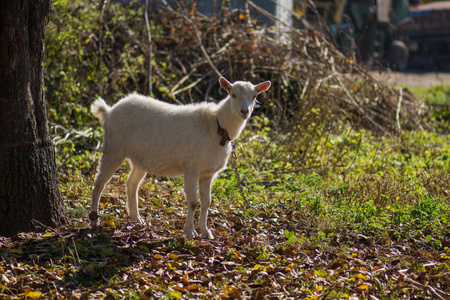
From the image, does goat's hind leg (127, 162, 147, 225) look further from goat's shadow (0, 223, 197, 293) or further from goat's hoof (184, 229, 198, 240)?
goat's hoof (184, 229, 198, 240)

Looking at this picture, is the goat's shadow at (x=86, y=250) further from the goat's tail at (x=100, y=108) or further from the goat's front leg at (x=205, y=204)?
the goat's tail at (x=100, y=108)

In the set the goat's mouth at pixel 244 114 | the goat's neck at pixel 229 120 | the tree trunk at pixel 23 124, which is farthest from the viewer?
the goat's neck at pixel 229 120

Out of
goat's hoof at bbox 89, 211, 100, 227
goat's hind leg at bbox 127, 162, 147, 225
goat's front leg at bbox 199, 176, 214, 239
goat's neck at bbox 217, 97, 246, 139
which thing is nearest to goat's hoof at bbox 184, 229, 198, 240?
goat's front leg at bbox 199, 176, 214, 239

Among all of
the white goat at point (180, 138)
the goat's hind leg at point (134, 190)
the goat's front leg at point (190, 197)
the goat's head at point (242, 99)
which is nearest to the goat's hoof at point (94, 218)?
the white goat at point (180, 138)

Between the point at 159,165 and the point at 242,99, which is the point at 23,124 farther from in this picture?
the point at 242,99

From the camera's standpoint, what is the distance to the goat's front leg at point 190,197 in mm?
5230

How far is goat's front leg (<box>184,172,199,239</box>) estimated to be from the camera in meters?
5.23

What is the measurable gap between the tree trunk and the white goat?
0.58 m

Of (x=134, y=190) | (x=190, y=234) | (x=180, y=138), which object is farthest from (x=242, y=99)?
(x=134, y=190)

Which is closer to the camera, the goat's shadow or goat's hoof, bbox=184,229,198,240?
the goat's shadow

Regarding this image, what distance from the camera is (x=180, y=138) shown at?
5.30 metres

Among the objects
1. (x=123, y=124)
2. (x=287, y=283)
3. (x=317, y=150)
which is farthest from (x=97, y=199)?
(x=317, y=150)

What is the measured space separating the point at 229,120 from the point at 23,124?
1.88 m

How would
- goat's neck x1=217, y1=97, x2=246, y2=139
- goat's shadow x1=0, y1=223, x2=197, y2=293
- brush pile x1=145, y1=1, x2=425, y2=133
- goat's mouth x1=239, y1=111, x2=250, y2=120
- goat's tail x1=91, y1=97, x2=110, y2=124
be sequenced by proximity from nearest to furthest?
goat's shadow x1=0, y1=223, x2=197, y2=293 → goat's mouth x1=239, y1=111, x2=250, y2=120 → goat's neck x1=217, y1=97, x2=246, y2=139 → goat's tail x1=91, y1=97, x2=110, y2=124 → brush pile x1=145, y1=1, x2=425, y2=133
